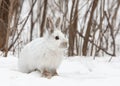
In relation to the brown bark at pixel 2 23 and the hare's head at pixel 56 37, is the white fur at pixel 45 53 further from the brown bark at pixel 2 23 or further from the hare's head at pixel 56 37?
the brown bark at pixel 2 23

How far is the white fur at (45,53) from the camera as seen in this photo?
2941 mm

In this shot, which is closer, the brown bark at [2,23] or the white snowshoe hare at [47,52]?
the white snowshoe hare at [47,52]

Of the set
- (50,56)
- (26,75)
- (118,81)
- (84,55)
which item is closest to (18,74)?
(26,75)

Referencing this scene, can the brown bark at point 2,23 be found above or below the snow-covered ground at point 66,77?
above

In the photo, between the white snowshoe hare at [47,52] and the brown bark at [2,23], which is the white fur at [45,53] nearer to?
the white snowshoe hare at [47,52]

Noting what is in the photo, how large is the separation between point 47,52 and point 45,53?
0.02m

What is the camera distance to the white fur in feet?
9.65

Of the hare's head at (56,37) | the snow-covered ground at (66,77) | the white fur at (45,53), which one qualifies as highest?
the hare's head at (56,37)

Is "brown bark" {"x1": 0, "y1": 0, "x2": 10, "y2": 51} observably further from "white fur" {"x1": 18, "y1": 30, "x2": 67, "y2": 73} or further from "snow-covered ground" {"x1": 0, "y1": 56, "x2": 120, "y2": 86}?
"white fur" {"x1": 18, "y1": 30, "x2": 67, "y2": 73}

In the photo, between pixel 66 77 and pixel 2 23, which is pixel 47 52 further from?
pixel 2 23

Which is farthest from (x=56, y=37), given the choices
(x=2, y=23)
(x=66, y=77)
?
(x=2, y=23)

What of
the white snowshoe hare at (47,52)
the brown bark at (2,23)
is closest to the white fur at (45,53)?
the white snowshoe hare at (47,52)

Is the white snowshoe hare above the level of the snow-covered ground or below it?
above

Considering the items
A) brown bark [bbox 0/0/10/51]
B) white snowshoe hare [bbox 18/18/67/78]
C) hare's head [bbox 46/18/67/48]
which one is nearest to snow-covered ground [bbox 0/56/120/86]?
white snowshoe hare [bbox 18/18/67/78]
